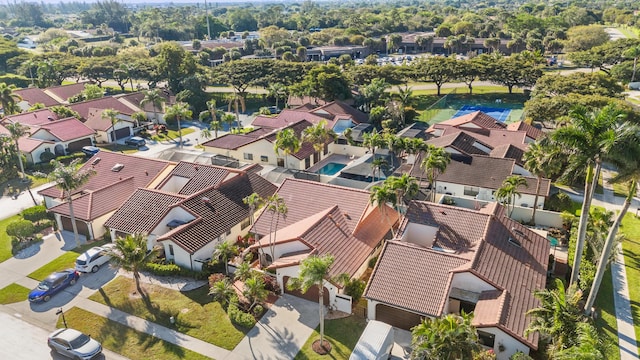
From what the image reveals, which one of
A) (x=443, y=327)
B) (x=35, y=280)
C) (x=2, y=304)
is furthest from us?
(x=35, y=280)

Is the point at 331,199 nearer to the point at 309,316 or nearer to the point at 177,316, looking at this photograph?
the point at 309,316

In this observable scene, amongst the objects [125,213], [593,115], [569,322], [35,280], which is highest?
[593,115]

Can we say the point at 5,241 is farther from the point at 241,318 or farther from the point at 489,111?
the point at 489,111

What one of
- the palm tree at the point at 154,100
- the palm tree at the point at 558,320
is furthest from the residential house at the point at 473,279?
the palm tree at the point at 154,100

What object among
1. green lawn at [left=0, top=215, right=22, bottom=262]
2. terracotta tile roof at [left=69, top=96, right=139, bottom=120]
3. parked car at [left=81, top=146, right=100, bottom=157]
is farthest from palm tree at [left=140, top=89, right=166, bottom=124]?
green lawn at [left=0, top=215, right=22, bottom=262]

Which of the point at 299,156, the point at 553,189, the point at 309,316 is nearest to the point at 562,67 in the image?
the point at 553,189

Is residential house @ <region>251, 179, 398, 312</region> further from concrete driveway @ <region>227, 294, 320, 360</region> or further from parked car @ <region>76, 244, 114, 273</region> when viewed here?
parked car @ <region>76, 244, 114, 273</region>
